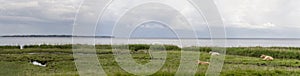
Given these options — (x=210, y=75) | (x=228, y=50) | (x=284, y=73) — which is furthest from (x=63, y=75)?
(x=228, y=50)

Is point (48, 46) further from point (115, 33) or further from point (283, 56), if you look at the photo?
point (115, 33)

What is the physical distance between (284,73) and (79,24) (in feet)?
44.7

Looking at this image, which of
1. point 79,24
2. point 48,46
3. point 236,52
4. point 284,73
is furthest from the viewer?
point 48,46

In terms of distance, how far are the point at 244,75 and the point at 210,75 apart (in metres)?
1.74

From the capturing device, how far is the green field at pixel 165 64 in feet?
75.8

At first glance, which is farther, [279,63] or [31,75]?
[279,63]

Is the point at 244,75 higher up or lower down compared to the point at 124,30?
lower down

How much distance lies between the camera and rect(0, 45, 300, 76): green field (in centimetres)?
2309

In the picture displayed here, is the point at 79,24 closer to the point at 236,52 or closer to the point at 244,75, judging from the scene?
the point at 244,75

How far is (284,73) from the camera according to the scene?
23.2 m

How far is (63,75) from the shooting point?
2142 centimetres

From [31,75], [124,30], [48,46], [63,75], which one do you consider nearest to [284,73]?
[124,30]

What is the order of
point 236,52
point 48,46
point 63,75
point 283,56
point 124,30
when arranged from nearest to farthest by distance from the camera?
point 124,30, point 63,75, point 283,56, point 236,52, point 48,46

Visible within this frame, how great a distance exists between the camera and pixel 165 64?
29703 mm
